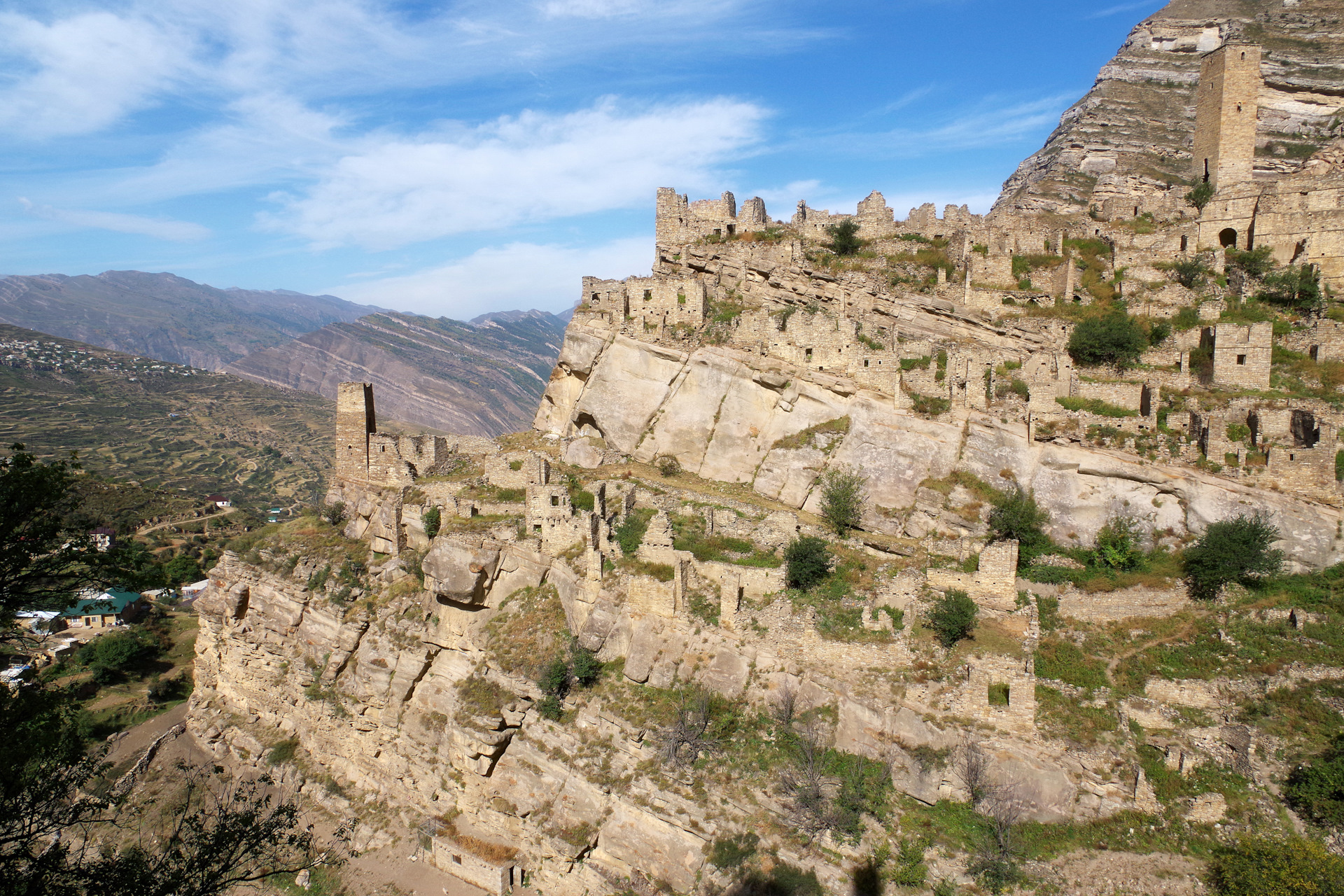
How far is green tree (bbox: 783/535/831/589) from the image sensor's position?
2003 centimetres

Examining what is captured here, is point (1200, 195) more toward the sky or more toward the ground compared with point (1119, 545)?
more toward the sky

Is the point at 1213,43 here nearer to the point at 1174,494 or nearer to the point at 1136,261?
the point at 1136,261

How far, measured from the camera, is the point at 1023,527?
21031 mm

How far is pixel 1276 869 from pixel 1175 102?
183ft

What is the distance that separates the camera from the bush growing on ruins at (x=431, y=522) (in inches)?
1045

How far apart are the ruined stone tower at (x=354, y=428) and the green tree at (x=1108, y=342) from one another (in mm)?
28116

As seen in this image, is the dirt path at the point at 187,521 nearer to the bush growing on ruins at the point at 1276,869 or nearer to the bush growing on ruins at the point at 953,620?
the bush growing on ruins at the point at 953,620

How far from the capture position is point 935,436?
24.3 metres

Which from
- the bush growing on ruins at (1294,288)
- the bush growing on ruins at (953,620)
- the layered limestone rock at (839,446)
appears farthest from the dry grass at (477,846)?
the bush growing on ruins at (1294,288)

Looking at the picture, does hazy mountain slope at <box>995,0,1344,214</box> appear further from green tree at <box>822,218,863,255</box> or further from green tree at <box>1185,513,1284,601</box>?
green tree at <box>1185,513,1284,601</box>

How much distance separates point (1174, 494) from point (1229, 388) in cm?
542

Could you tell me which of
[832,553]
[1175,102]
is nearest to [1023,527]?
[832,553]

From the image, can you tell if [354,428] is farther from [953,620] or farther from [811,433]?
[953,620]

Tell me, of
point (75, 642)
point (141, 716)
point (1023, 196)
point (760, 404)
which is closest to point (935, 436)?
point (760, 404)
